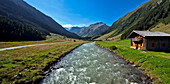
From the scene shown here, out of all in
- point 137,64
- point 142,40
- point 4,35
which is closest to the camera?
point 137,64

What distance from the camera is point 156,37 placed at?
2570 cm

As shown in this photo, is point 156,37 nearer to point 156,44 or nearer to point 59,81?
point 156,44

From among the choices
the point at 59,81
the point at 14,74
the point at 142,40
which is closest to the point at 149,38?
the point at 142,40

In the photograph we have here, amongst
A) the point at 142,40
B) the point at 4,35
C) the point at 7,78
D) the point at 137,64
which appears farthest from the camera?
the point at 4,35

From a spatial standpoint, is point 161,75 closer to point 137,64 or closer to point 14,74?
point 137,64

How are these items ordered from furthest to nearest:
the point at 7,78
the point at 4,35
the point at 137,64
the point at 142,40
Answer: the point at 4,35
the point at 142,40
the point at 137,64
the point at 7,78

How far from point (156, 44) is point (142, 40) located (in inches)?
164

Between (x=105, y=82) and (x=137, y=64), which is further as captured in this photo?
(x=137, y=64)

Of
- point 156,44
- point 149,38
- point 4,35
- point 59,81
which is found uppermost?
point 4,35

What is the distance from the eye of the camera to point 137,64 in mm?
15414

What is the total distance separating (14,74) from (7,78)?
0.94 m

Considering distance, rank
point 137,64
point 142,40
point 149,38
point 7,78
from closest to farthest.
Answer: point 7,78 → point 137,64 → point 149,38 → point 142,40

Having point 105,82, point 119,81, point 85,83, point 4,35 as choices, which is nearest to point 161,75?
point 119,81

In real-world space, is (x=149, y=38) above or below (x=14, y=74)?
above
